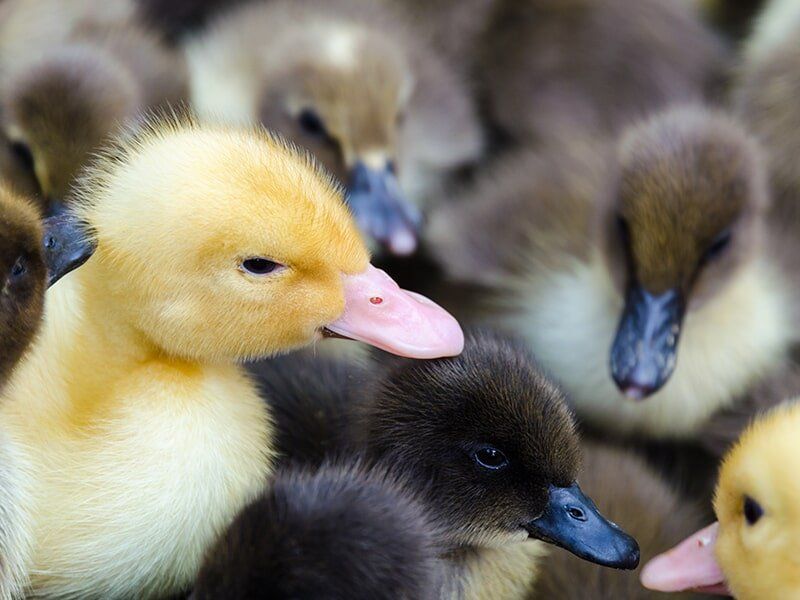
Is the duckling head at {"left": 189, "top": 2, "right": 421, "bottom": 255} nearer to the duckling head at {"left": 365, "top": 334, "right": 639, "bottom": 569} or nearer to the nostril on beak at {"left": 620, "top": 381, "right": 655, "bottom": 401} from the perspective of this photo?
the nostril on beak at {"left": 620, "top": 381, "right": 655, "bottom": 401}

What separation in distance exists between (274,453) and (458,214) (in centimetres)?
72

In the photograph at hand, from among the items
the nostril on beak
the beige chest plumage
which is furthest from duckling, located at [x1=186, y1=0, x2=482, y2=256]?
the beige chest plumage

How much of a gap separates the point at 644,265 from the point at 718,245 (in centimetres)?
13

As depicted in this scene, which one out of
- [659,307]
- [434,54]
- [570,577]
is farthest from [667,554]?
[434,54]

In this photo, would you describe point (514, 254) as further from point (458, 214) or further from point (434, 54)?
point (434, 54)

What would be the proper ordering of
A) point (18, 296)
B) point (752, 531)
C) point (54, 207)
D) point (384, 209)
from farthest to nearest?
point (384, 209), point (54, 207), point (752, 531), point (18, 296)

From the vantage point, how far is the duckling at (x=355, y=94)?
1.96 m

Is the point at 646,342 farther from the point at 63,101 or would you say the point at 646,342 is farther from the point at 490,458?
the point at 63,101

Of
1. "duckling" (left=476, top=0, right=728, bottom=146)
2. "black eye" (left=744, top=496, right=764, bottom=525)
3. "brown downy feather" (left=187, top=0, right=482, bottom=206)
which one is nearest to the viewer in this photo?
"black eye" (left=744, top=496, right=764, bottom=525)

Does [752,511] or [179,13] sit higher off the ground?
[752,511]

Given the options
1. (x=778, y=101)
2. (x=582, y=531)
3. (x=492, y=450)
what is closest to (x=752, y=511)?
(x=582, y=531)

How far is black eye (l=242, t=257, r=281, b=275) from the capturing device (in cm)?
130

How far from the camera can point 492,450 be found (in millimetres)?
1304

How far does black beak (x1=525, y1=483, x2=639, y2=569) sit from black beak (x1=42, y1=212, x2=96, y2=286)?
54 cm
